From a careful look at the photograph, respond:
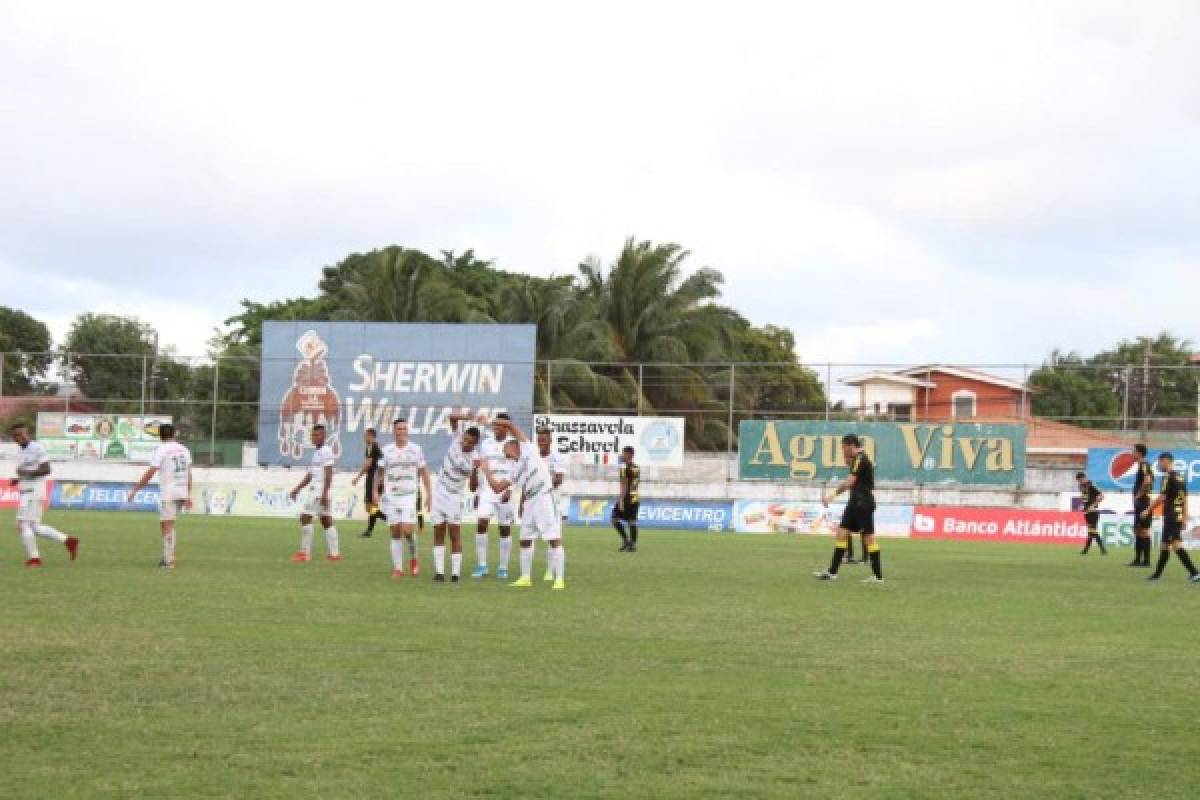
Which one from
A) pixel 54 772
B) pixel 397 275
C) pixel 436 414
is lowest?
pixel 54 772

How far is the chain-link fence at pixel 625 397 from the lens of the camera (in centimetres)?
4997

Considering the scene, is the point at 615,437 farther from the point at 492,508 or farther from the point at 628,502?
the point at 492,508

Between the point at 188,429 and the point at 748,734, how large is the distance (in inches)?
1864

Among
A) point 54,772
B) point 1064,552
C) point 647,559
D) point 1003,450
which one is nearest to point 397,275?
point 1003,450

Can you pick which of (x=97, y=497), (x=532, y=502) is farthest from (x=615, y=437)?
(x=532, y=502)

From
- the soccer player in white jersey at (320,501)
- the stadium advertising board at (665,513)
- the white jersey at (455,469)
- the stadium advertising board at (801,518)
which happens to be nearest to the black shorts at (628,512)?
the soccer player in white jersey at (320,501)

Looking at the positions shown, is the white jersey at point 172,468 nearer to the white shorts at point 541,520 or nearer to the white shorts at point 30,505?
the white shorts at point 30,505

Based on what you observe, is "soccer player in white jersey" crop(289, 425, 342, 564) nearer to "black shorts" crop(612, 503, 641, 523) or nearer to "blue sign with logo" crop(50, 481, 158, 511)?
"black shorts" crop(612, 503, 641, 523)

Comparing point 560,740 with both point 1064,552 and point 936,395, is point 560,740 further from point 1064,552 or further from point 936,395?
point 936,395

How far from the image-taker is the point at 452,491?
67.8 feet

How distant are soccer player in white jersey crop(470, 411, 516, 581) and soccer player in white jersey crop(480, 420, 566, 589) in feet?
0.58

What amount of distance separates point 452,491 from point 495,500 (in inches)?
23.3

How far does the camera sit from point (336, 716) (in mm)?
9406

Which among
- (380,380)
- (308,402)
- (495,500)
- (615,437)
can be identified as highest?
(380,380)
